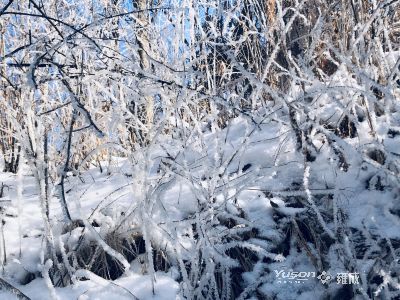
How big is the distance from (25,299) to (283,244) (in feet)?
2.81

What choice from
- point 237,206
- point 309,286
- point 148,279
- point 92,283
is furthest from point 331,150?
point 92,283

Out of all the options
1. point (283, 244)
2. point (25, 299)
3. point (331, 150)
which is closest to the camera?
point (25, 299)

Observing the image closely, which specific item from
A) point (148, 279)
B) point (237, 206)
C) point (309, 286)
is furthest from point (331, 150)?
point (148, 279)

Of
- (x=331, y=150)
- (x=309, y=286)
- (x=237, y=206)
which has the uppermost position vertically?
(x=331, y=150)

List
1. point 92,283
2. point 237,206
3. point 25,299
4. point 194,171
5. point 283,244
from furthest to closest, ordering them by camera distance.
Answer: point 194,171, point 237,206, point 283,244, point 92,283, point 25,299

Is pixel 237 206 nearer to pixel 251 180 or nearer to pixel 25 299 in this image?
pixel 251 180

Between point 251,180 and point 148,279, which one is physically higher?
point 251,180

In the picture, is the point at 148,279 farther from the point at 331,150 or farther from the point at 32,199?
the point at 331,150

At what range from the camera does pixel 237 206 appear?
5.46 feet

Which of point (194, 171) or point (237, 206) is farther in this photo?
Result: point (194, 171)

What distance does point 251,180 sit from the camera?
1466 millimetres

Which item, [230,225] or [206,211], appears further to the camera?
[230,225]

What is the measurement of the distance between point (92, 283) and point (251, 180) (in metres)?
0.59

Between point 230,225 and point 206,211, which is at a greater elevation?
point 206,211
